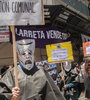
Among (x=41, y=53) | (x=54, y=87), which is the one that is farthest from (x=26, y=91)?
(x=41, y=53)

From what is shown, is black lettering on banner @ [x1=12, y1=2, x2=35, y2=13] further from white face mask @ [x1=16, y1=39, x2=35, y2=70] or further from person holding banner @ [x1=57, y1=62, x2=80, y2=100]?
person holding banner @ [x1=57, y1=62, x2=80, y2=100]

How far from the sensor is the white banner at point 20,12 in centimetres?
351

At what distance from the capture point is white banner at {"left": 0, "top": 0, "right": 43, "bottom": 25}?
11.5 feet

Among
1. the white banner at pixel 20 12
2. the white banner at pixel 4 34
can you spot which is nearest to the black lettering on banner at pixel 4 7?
the white banner at pixel 20 12

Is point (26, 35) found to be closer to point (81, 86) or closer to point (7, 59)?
point (7, 59)

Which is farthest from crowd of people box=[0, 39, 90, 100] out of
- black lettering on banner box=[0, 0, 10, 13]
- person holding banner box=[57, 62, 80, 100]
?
person holding banner box=[57, 62, 80, 100]

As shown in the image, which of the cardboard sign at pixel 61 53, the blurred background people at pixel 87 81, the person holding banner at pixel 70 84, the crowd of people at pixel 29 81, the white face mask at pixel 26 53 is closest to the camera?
the crowd of people at pixel 29 81

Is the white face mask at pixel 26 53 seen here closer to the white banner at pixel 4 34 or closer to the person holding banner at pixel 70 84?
the person holding banner at pixel 70 84

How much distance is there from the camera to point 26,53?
416 centimetres

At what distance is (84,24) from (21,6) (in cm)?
1349

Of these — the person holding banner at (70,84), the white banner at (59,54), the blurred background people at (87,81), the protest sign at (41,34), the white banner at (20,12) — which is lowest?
the person holding banner at (70,84)

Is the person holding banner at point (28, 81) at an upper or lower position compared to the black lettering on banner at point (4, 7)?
lower

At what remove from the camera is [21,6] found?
3582 mm

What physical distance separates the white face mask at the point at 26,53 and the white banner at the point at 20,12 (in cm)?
69
